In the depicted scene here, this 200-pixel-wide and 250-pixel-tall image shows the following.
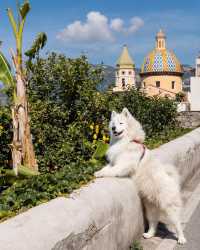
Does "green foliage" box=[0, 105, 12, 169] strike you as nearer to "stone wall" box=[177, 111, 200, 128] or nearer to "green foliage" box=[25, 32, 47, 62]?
"green foliage" box=[25, 32, 47, 62]

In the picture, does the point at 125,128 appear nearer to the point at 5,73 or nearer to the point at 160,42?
the point at 5,73

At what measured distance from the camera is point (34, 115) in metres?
11.6

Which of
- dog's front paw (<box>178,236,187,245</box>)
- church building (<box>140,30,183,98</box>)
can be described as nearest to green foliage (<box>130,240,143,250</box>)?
dog's front paw (<box>178,236,187,245</box>)

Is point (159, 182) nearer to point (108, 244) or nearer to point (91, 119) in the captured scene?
point (108, 244)

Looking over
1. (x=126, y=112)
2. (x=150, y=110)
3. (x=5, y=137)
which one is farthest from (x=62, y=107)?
(x=150, y=110)

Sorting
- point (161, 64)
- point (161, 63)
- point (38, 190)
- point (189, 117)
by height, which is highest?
point (161, 63)

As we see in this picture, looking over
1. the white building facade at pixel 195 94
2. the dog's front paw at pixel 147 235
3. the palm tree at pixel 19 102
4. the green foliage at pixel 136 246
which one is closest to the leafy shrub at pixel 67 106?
the palm tree at pixel 19 102

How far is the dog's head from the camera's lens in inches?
260

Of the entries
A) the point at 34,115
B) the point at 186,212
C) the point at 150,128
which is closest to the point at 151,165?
the point at 186,212

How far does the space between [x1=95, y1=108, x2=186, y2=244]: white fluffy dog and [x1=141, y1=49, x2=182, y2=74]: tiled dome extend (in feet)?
260

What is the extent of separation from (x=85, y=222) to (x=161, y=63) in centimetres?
8313

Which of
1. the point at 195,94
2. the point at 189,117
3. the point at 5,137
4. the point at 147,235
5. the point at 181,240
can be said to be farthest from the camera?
the point at 195,94

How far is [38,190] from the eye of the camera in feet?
18.1

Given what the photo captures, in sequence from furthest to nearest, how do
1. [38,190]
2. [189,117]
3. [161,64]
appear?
1. [161,64]
2. [189,117]
3. [38,190]
